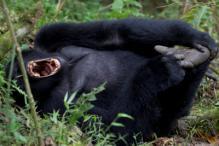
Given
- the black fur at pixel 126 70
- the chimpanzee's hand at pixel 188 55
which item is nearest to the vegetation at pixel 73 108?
Result: the black fur at pixel 126 70

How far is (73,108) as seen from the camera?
424 cm

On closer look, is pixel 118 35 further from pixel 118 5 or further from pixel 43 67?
pixel 118 5

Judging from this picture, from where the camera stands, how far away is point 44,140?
330 centimetres

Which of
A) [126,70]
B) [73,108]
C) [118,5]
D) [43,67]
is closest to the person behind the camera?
[73,108]

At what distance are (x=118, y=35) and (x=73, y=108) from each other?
821 millimetres

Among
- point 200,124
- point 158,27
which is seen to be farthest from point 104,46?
point 200,124

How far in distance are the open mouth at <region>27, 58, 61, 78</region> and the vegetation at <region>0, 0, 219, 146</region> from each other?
0.63 feet

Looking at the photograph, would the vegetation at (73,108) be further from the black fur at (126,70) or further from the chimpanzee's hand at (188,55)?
the chimpanzee's hand at (188,55)

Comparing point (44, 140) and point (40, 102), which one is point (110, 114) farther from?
point (44, 140)

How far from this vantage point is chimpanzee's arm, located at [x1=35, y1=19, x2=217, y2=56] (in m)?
4.58

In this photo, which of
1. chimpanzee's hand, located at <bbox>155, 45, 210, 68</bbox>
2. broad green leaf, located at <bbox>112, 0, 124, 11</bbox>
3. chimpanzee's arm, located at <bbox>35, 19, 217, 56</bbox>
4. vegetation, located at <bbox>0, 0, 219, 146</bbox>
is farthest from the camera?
broad green leaf, located at <bbox>112, 0, 124, 11</bbox>

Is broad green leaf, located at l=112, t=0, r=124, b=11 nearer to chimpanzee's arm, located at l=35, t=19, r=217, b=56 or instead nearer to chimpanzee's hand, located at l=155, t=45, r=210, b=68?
chimpanzee's arm, located at l=35, t=19, r=217, b=56

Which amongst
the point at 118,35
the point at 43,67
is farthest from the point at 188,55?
the point at 43,67

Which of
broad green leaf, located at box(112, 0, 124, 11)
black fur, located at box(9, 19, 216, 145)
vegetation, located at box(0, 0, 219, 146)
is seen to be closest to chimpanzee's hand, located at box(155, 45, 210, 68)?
black fur, located at box(9, 19, 216, 145)
